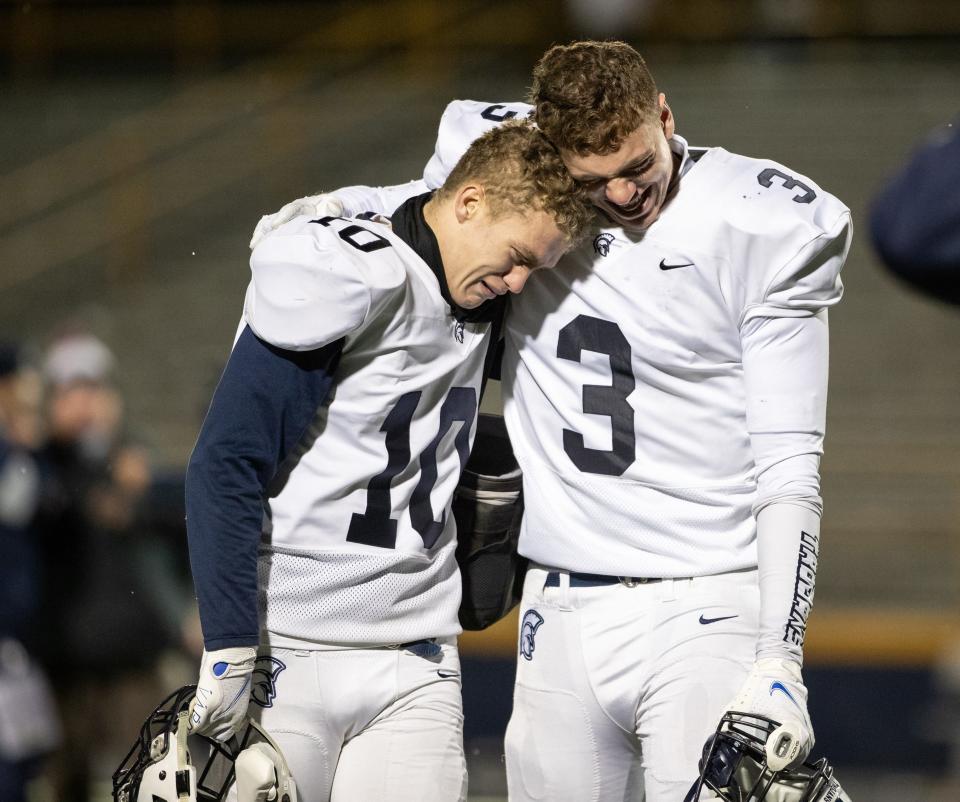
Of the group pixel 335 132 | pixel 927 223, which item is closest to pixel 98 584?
pixel 927 223

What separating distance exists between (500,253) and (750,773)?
35.5 inches

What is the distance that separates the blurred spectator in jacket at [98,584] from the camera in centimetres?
459

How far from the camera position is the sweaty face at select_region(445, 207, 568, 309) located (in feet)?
7.04

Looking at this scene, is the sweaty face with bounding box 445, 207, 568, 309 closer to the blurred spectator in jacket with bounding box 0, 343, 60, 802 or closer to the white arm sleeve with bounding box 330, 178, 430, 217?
the white arm sleeve with bounding box 330, 178, 430, 217

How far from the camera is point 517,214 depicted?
215 cm

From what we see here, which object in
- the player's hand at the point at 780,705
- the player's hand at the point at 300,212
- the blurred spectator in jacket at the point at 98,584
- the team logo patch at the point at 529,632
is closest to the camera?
the player's hand at the point at 780,705

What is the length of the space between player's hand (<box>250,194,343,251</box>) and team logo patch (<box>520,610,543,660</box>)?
0.81 m

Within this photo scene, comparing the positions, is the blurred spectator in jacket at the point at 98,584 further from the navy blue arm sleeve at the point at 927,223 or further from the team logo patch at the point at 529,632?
the navy blue arm sleeve at the point at 927,223

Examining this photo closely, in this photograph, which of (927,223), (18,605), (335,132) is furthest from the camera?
(335,132)

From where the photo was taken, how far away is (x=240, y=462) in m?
2.07

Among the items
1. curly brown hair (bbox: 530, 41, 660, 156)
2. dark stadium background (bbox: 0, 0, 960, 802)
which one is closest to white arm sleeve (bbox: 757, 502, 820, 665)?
curly brown hair (bbox: 530, 41, 660, 156)

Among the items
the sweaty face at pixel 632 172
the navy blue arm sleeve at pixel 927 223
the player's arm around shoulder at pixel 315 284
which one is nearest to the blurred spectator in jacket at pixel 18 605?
the player's arm around shoulder at pixel 315 284

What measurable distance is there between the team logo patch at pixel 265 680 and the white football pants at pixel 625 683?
47 cm

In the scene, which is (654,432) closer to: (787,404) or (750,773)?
(787,404)
